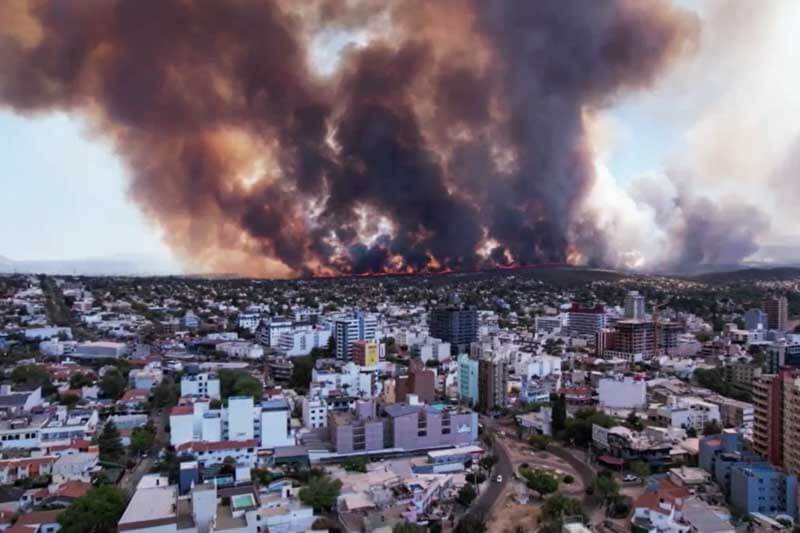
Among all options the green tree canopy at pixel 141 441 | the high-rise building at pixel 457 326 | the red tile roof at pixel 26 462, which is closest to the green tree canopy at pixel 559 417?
the green tree canopy at pixel 141 441

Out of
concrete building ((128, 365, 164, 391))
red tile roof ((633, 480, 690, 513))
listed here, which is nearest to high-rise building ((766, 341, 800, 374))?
red tile roof ((633, 480, 690, 513))

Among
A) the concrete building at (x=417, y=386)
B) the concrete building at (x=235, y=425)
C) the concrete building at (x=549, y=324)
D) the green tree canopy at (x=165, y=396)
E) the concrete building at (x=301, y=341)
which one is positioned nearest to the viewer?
the concrete building at (x=235, y=425)

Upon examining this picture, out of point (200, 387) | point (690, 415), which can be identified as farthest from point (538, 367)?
point (200, 387)

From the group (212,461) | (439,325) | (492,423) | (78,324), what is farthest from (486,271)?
(212,461)

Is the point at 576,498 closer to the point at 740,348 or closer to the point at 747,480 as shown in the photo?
the point at 747,480

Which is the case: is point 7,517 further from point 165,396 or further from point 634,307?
point 634,307

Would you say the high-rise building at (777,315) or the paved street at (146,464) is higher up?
the high-rise building at (777,315)

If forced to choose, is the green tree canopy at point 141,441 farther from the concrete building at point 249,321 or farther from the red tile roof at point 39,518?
the concrete building at point 249,321
